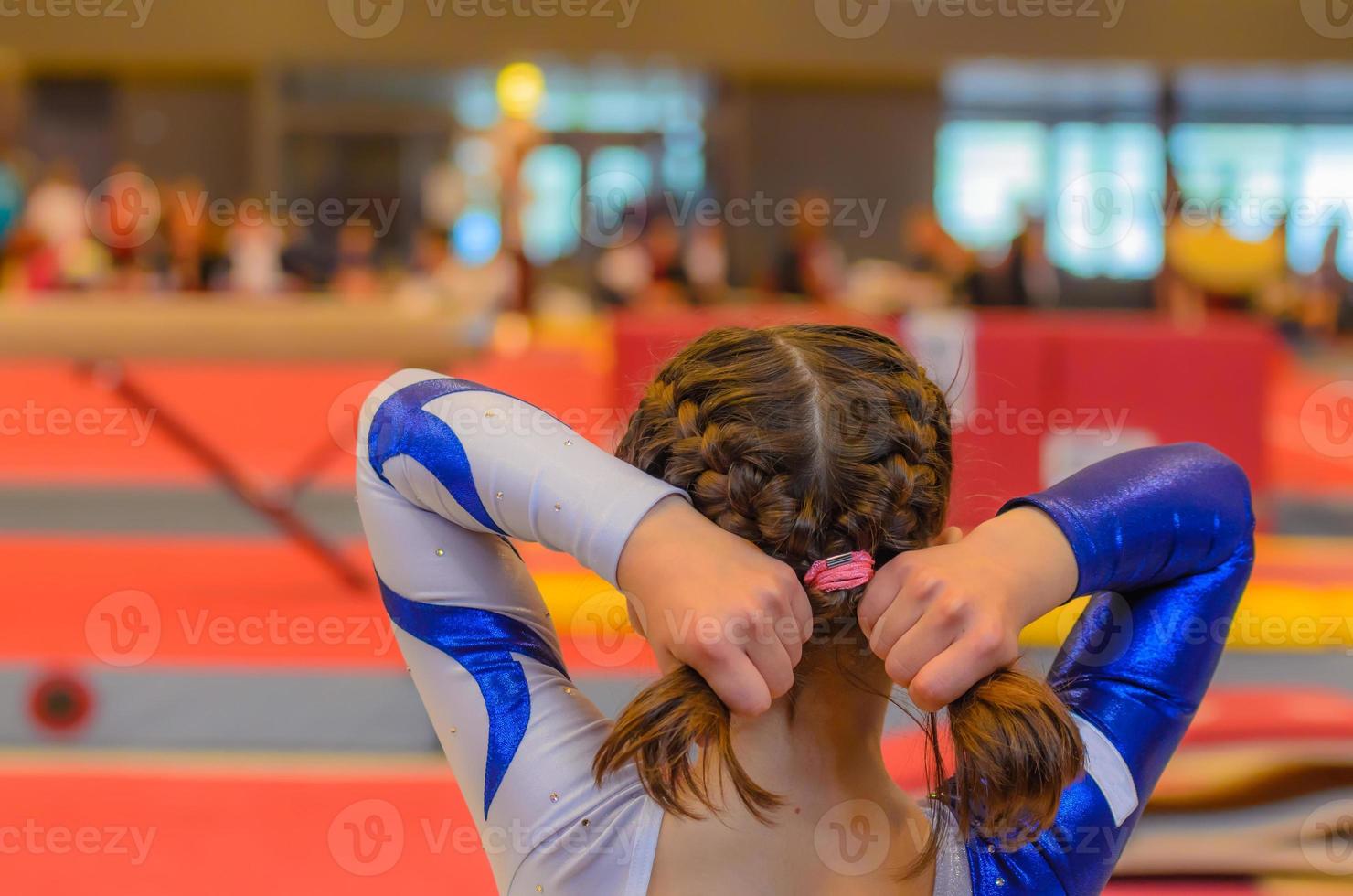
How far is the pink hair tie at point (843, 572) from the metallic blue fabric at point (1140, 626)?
13 cm

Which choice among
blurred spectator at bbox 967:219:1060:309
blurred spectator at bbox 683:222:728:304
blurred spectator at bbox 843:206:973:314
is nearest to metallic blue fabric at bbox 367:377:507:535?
blurred spectator at bbox 843:206:973:314

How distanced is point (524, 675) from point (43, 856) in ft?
3.86

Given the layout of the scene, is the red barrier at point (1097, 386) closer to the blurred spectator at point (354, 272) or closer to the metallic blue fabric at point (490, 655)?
the metallic blue fabric at point (490, 655)

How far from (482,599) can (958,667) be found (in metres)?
0.28

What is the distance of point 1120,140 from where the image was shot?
11742mm

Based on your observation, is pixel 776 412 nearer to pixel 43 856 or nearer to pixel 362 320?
pixel 43 856

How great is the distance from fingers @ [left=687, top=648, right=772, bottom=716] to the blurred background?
12.2 inches

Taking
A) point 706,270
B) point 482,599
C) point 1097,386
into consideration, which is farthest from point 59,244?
point 482,599

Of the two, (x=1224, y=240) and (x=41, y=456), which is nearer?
(x=41, y=456)

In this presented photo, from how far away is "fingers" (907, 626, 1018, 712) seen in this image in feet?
1.76

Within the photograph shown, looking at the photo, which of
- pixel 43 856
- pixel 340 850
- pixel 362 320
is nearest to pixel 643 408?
pixel 340 850

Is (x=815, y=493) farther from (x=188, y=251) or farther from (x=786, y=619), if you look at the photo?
(x=188, y=251)

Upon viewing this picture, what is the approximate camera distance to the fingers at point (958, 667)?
0.54 m

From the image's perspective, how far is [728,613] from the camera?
52 centimetres
